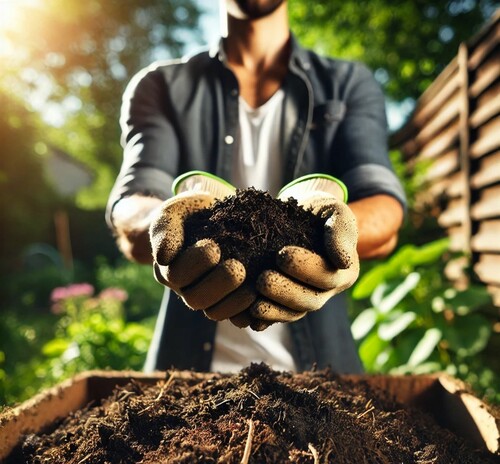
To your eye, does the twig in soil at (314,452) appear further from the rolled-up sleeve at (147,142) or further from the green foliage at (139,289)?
the green foliage at (139,289)

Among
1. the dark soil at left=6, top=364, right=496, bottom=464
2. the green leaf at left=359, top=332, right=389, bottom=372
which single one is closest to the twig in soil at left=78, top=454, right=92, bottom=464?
the dark soil at left=6, top=364, right=496, bottom=464

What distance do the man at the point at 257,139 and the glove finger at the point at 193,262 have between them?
79 centimetres

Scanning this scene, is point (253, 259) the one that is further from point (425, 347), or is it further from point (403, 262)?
point (403, 262)

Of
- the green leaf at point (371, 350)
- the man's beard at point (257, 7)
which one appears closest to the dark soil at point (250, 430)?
the man's beard at point (257, 7)

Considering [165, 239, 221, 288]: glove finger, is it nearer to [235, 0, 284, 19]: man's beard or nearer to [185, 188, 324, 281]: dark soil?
[185, 188, 324, 281]: dark soil

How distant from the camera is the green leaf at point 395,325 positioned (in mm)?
3105

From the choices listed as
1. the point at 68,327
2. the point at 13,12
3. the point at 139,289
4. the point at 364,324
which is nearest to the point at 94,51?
the point at 13,12

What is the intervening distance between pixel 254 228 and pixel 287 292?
165 millimetres

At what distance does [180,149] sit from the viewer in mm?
2088

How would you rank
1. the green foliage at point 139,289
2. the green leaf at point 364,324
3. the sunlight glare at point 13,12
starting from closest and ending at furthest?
1. the green leaf at point 364,324
2. the green foliage at point 139,289
3. the sunlight glare at point 13,12

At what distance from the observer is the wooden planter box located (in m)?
1.15

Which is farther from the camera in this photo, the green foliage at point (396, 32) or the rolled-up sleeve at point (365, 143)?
the green foliage at point (396, 32)

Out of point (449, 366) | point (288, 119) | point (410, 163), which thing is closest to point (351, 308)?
point (449, 366)

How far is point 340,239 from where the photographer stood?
965 mm
